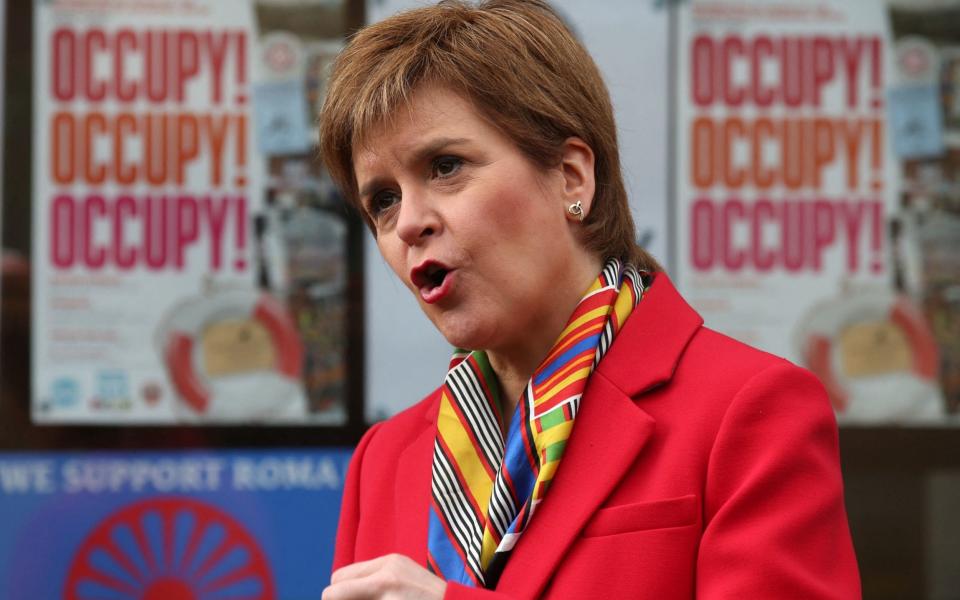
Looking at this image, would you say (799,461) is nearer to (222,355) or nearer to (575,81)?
(575,81)

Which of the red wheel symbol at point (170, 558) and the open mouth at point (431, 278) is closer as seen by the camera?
the open mouth at point (431, 278)

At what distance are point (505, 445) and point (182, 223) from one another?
104 inches

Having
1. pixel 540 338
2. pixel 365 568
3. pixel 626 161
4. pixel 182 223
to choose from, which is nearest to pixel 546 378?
pixel 540 338

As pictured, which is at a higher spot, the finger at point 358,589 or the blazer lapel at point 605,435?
the blazer lapel at point 605,435

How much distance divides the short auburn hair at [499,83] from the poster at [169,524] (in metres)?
2.46

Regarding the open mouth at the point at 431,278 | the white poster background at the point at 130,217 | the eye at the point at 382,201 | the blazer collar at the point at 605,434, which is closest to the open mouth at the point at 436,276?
the open mouth at the point at 431,278

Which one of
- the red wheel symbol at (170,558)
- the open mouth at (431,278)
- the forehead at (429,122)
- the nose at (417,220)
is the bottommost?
the red wheel symbol at (170,558)

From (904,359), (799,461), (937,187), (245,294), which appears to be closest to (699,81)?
(937,187)

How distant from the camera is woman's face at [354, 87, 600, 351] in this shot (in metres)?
1.97

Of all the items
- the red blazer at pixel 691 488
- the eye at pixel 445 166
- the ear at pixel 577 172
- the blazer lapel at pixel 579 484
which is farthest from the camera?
the ear at pixel 577 172

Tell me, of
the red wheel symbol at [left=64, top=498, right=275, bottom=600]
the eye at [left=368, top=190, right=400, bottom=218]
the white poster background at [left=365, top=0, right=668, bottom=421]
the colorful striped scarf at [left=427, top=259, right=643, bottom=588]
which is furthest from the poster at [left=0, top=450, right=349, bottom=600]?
the eye at [left=368, top=190, right=400, bottom=218]

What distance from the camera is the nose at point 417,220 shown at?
1.97m

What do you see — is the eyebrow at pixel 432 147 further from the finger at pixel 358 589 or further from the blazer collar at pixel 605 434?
the finger at pixel 358 589

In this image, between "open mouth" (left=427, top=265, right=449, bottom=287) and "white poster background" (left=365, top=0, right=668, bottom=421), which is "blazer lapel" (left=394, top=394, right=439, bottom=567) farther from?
"white poster background" (left=365, top=0, right=668, bottom=421)
